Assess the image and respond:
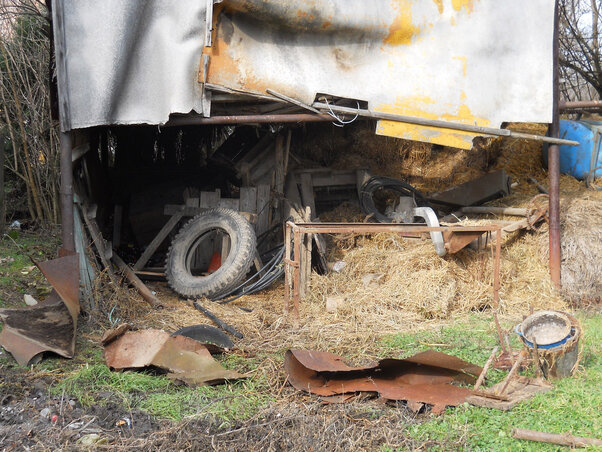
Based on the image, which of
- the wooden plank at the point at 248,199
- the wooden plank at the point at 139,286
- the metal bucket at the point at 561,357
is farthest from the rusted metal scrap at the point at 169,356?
the wooden plank at the point at 248,199

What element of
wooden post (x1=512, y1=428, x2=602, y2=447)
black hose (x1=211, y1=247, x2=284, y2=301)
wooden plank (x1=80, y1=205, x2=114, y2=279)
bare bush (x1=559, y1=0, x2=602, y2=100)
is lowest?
wooden post (x1=512, y1=428, x2=602, y2=447)

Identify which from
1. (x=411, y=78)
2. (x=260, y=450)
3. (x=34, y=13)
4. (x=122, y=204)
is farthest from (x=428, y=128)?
(x=34, y=13)

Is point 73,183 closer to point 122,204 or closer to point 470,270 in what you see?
point 122,204

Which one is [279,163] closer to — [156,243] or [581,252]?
[156,243]

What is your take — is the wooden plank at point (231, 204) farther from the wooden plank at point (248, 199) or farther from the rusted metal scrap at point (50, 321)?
the rusted metal scrap at point (50, 321)

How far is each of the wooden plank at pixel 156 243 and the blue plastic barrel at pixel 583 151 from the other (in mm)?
6273

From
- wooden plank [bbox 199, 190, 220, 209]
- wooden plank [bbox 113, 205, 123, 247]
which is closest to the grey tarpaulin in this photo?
wooden plank [bbox 199, 190, 220, 209]

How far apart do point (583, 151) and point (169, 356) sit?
765cm

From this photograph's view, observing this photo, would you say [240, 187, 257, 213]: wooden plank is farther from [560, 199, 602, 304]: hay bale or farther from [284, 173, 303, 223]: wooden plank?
[560, 199, 602, 304]: hay bale

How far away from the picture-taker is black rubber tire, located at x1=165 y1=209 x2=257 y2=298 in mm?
8180

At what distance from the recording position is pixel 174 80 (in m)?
7.16

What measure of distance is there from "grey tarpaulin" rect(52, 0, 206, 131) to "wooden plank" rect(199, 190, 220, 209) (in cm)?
247

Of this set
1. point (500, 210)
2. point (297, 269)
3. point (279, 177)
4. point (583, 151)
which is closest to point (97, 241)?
point (297, 269)

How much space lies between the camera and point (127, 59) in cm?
701
